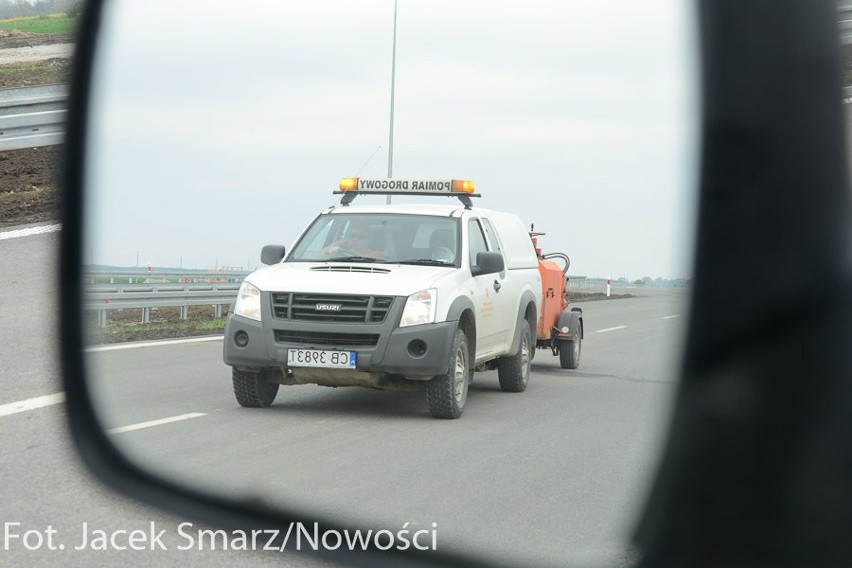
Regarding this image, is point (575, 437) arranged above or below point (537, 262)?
below

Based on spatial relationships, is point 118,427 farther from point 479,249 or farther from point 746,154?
point 479,249

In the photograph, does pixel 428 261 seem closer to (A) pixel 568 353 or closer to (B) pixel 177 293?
(A) pixel 568 353

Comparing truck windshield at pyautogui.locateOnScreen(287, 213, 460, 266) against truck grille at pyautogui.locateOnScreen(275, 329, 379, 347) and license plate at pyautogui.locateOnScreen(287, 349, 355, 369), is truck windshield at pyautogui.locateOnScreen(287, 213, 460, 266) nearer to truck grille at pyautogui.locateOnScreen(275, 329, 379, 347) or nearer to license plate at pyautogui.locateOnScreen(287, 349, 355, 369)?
truck grille at pyautogui.locateOnScreen(275, 329, 379, 347)

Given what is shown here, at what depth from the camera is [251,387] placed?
9570mm

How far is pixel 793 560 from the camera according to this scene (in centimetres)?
186

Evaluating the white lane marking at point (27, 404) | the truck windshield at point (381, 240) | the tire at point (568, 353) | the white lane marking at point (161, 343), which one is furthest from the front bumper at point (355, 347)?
the white lane marking at point (161, 343)

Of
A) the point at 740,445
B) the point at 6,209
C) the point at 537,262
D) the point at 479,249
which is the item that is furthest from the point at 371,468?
the point at 6,209

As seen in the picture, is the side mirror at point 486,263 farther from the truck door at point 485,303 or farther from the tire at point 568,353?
the tire at point 568,353

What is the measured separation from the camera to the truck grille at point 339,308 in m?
9.02

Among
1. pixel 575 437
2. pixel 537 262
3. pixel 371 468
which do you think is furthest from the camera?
pixel 537 262

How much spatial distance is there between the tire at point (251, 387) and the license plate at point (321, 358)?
0.65 m

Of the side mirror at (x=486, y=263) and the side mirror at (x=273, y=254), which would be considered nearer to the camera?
the side mirror at (x=273, y=254)

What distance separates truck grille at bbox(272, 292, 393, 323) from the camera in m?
9.02

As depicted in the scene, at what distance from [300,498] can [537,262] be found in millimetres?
7676
